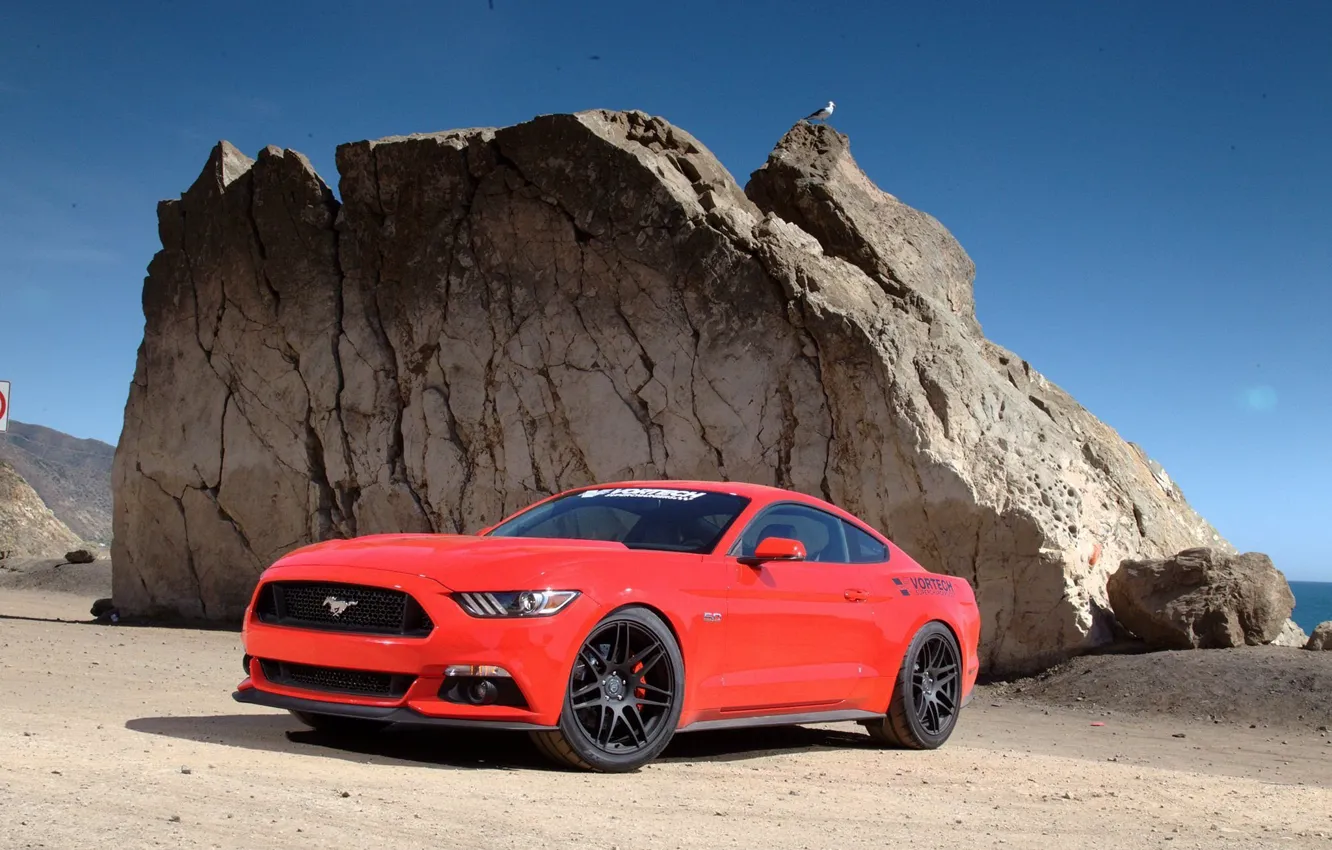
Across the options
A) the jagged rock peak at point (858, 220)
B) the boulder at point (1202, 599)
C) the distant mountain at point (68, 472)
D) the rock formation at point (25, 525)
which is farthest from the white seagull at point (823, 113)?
the distant mountain at point (68, 472)

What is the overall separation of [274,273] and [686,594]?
1190 centimetres

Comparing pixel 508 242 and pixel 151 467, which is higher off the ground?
pixel 508 242

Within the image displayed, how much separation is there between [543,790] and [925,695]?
3.28 meters

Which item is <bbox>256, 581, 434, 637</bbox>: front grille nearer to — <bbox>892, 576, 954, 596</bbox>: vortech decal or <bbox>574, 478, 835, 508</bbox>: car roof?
<bbox>574, 478, 835, 508</bbox>: car roof

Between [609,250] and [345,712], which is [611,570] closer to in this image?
[345,712]

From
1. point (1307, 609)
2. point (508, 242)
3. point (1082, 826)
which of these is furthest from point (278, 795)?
point (1307, 609)

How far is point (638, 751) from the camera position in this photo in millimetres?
6141

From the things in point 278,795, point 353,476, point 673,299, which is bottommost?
point 278,795

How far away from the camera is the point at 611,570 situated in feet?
20.3

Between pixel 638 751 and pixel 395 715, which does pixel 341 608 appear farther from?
pixel 638 751

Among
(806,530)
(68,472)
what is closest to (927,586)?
(806,530)

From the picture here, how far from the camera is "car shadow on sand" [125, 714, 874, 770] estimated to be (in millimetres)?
6277

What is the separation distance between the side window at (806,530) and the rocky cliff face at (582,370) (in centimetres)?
552

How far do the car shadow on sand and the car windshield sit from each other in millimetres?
1074
